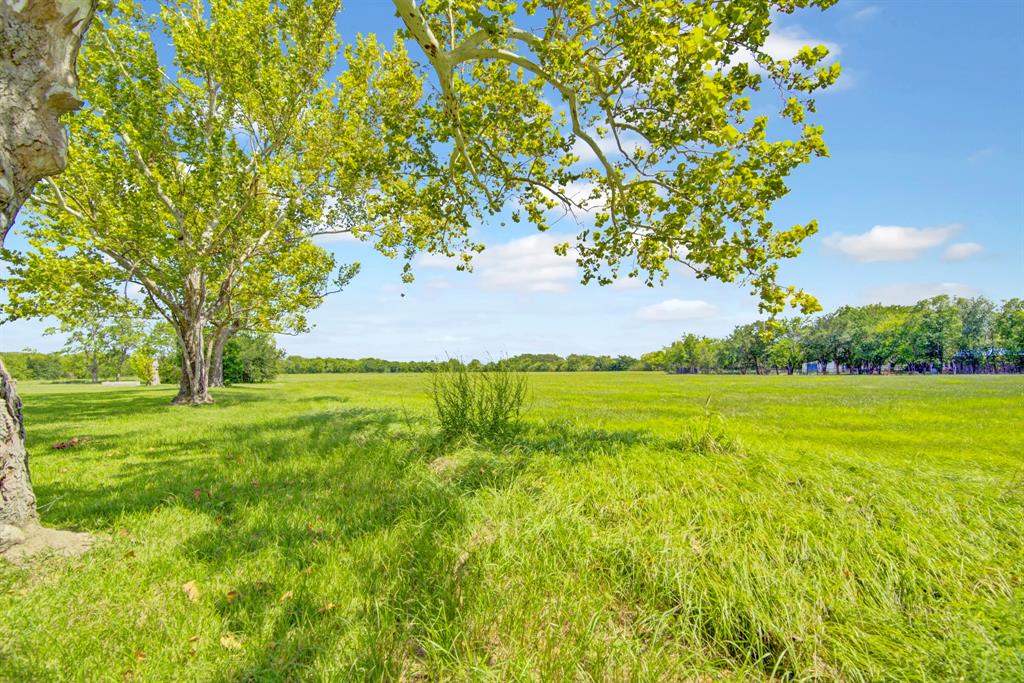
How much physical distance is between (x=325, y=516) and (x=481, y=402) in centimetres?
368

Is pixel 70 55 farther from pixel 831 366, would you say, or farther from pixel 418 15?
pixel 831 366

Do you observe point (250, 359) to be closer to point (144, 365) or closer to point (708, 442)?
point (144, 365)

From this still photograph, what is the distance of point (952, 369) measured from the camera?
80.2 m

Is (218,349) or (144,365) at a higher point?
(218,349)

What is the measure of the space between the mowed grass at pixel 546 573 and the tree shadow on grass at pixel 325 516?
3cm

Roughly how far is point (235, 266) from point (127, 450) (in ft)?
35.8

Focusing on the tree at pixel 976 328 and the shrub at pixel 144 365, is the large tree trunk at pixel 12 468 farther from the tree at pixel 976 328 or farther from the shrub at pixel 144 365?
the tree at pixel 976 328

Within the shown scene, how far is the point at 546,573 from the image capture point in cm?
312

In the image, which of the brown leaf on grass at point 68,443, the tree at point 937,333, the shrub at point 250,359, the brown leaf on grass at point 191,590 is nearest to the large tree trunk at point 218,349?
the shrub at point 250,359

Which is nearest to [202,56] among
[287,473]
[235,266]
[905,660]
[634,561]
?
[235,266]

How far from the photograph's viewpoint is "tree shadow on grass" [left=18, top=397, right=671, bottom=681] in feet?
8.88

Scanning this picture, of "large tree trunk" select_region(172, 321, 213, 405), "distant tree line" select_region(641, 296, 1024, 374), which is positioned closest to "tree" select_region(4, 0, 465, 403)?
"large tree trunk" select_region(172, 321, 213, 405)

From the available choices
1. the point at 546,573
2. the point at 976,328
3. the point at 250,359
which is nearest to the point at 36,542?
the point at 546,573

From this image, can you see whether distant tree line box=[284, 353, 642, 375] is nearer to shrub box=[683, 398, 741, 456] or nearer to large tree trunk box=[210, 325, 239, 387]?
large tree trunk box=[210, 325, 239, 387]
